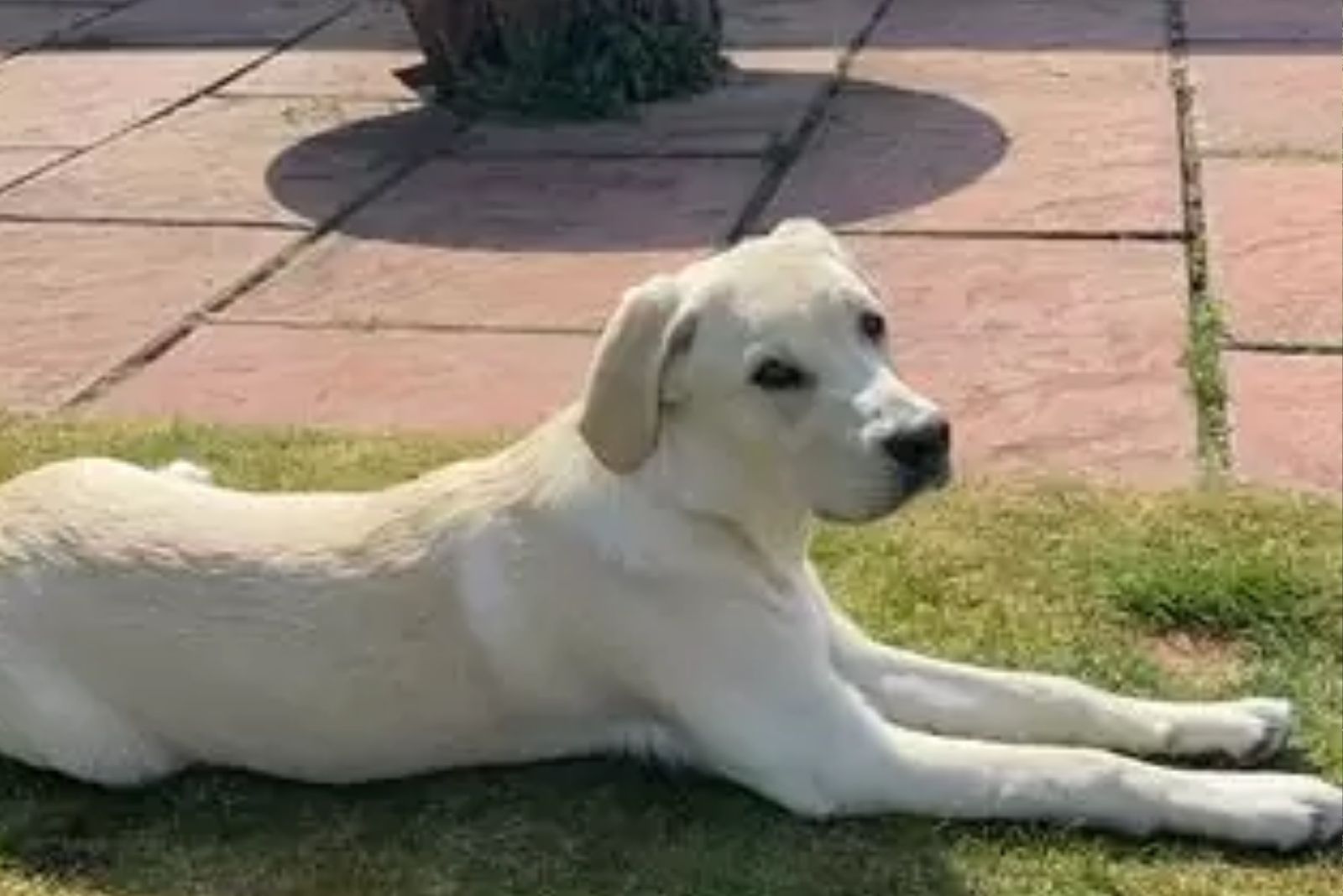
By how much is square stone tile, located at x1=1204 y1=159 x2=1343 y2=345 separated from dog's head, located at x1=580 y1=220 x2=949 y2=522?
2.10m

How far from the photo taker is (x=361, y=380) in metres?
5.07

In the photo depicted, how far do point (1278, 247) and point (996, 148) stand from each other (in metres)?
1.25

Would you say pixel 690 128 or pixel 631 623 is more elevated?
pixel 631 623

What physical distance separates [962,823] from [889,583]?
2.64 feet

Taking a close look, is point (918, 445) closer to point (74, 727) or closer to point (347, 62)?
point (74, 727)

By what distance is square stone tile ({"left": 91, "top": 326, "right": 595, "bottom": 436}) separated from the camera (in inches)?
190

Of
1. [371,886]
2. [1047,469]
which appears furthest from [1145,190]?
[371,886]

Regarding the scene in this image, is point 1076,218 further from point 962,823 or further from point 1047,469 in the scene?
point 962,823

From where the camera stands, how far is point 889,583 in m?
3.91

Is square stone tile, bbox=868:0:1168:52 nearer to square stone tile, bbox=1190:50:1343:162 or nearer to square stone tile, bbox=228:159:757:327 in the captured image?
square stone tile, bbox=1190:50:1343:162

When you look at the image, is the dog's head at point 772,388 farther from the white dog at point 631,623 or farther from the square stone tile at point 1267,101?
the square stone tile at point 1267,101

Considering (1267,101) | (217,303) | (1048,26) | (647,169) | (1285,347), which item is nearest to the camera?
(1285,347)

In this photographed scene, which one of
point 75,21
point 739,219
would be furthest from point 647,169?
point 75,21

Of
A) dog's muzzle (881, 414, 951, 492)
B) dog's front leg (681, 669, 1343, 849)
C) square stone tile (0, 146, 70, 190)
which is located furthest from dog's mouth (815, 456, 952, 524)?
square stone tile (0, 146, 70, 190)
